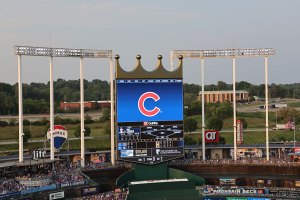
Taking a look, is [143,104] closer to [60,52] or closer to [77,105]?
[60,52]

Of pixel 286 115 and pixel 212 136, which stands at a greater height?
pixel 286 115

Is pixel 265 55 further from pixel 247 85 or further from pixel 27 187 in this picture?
pixel 247 85

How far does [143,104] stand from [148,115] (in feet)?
4.35

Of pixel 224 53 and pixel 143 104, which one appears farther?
pixel 224 53

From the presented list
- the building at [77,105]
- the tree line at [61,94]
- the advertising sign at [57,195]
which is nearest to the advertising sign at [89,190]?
the advertising sign at [57,195]

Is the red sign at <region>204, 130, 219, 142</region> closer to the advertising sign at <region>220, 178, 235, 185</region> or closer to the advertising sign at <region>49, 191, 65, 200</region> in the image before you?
the advertising sign at <region>220, 178, 235, 185</region>

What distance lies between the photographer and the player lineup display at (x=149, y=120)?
44.4m

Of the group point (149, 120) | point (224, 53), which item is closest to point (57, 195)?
point (149, 120)

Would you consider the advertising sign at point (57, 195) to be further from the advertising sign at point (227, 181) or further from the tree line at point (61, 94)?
the tree line at point (61, 94)

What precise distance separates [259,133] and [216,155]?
30.5 metres

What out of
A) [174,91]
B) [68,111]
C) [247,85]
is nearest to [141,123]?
[174,91]

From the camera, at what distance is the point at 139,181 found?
44688 millimetres

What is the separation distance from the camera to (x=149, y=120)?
44938mm

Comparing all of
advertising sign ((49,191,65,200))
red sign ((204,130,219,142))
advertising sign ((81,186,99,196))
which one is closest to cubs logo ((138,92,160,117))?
advertising sign ((81,186,99,196))
